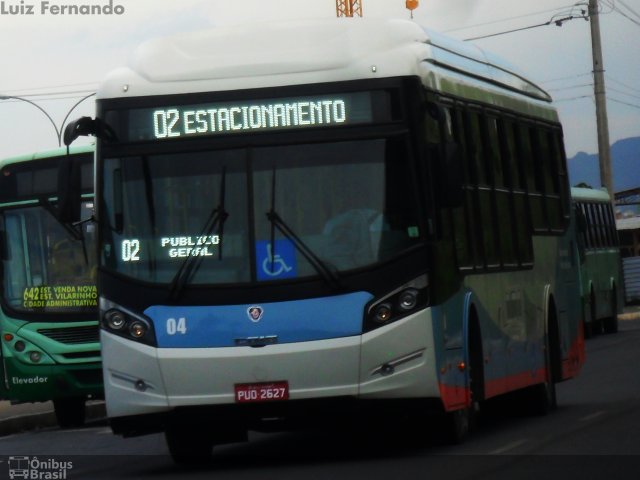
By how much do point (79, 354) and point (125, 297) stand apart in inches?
329

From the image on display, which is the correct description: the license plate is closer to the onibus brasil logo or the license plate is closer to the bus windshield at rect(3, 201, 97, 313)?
the onibus brasil logo

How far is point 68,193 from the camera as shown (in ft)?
42.8

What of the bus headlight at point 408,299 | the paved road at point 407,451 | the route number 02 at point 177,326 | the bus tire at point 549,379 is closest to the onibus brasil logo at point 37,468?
the paved road at point 407,451

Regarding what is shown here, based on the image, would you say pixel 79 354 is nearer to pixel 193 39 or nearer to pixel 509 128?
pixel 509 128

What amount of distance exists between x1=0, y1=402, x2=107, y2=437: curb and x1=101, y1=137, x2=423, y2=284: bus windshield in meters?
8.44

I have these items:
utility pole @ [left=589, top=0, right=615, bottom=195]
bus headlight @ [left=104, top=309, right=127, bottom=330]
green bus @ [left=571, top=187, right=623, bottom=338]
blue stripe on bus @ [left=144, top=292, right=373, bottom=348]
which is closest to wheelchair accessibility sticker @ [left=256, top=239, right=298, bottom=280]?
blue stripe on bus @ [left=144, top=292, right=373, bottom=348]

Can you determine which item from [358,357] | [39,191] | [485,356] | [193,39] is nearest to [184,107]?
[193,39]

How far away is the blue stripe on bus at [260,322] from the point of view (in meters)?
12.6

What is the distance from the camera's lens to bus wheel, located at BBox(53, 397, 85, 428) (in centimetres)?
2153

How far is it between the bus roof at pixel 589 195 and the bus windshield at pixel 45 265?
17114 millimetres


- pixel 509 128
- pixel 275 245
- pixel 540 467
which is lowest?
A: pixel 540 467

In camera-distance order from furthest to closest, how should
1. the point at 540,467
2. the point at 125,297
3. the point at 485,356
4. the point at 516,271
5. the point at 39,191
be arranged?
1. the point at 39,191
2. the point at 516,271
3. the point at 485,356
4. the point at 125,297
5. the point at 540,467

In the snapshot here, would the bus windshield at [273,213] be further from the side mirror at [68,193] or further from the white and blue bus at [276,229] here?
the side mirror at [68,193]

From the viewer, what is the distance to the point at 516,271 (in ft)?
52.2
